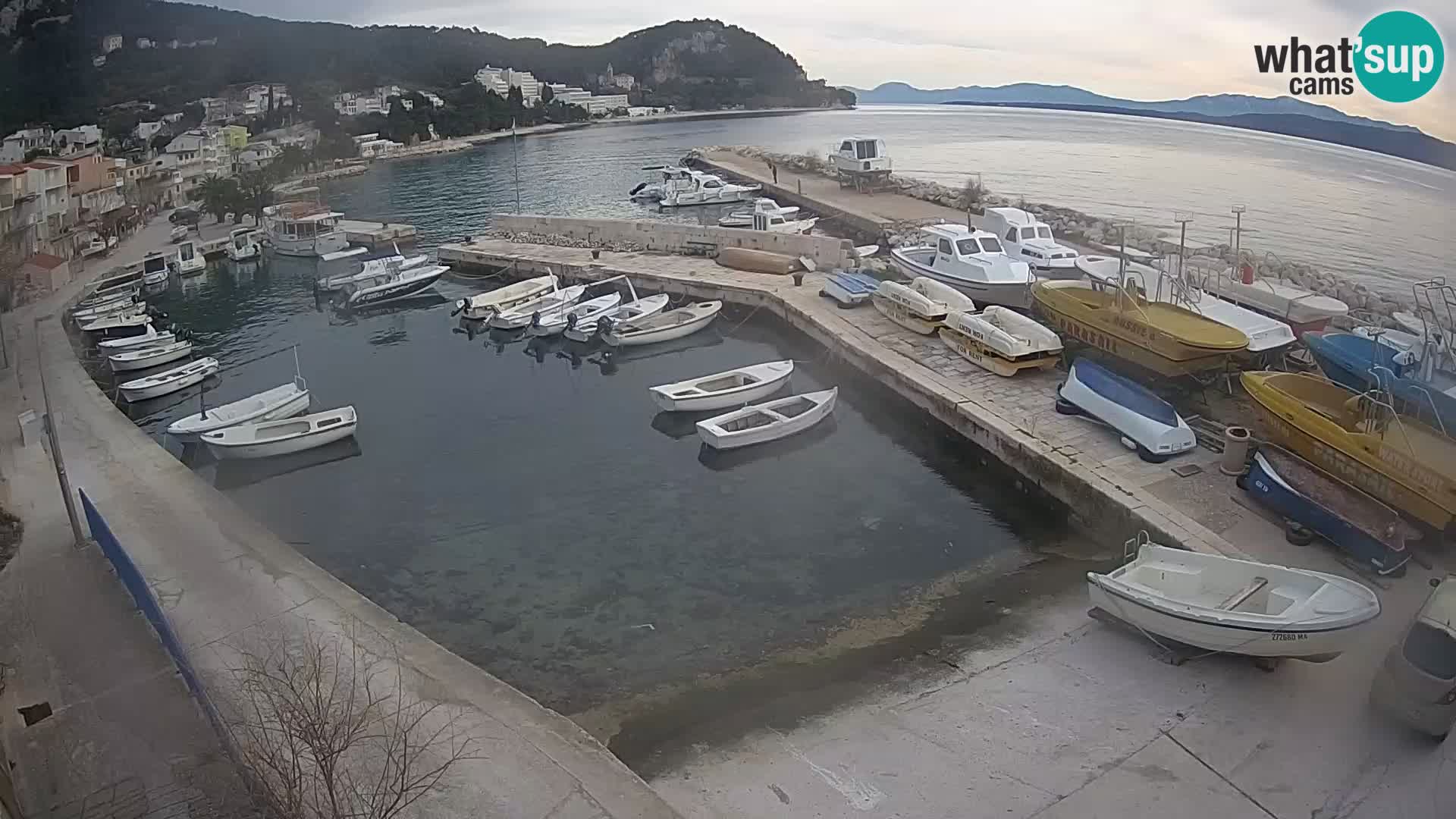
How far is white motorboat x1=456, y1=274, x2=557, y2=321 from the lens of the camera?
73.6 feet

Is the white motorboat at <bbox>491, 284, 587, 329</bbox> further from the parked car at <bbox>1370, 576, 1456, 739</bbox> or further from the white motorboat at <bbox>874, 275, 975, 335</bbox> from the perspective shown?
the parked car at <bbox>1370, 576, 1456, 739</bbox>

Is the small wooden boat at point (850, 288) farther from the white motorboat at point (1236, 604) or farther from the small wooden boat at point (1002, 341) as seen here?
the white motorboat at point (1236, 604)

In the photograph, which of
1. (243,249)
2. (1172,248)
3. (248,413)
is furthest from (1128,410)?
(243,249)

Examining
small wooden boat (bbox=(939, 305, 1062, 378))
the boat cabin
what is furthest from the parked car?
the boat cabin

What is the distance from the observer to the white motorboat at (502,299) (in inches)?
883

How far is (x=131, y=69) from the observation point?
2325 inches

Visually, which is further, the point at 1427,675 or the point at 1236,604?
the point at 1236,604

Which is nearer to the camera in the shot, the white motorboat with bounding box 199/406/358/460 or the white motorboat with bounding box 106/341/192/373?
the white motorboat with bounding box 199/406/358/460

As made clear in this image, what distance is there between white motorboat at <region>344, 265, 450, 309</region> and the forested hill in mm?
22825

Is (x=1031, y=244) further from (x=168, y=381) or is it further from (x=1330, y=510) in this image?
(x=168, y=381)

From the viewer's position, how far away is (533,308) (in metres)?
22.1

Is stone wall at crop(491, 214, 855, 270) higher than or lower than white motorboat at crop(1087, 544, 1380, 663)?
higher

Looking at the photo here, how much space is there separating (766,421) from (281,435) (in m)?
7.84

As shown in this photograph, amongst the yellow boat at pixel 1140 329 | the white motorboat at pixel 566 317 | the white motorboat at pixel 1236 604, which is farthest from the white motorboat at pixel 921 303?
the white motorboat at pixel 1236 604
